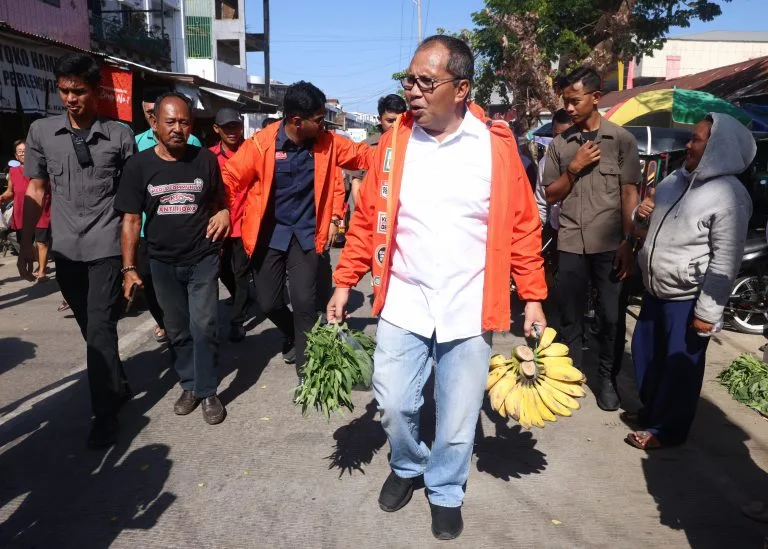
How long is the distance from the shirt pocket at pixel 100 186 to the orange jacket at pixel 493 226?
1848 mm

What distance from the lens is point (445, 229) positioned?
269cm

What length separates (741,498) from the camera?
3285 millimetres

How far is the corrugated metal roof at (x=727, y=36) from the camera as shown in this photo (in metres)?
37.3

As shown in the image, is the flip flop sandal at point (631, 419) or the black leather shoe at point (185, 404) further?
the black leather shoe at point (185, 404)

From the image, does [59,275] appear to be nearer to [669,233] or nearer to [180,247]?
[180,247]

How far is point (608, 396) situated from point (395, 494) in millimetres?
2040

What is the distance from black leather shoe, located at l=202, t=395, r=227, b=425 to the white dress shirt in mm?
1996

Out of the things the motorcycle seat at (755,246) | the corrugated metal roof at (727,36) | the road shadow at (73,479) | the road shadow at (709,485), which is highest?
the corrugated metal roof at (727,36)

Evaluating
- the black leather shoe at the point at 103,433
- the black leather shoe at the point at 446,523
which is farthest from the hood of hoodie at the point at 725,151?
the black leather shoe at the point at 103,433

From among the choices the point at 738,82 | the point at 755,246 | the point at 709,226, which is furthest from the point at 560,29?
the point at 709,226

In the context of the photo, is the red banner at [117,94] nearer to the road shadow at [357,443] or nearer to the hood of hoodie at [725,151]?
the road shadow at [357,443]

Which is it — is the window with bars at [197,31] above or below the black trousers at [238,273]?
above

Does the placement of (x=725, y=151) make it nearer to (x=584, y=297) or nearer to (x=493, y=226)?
(x=584, y=297)

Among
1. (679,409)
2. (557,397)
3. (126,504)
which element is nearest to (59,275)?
(126,504)
